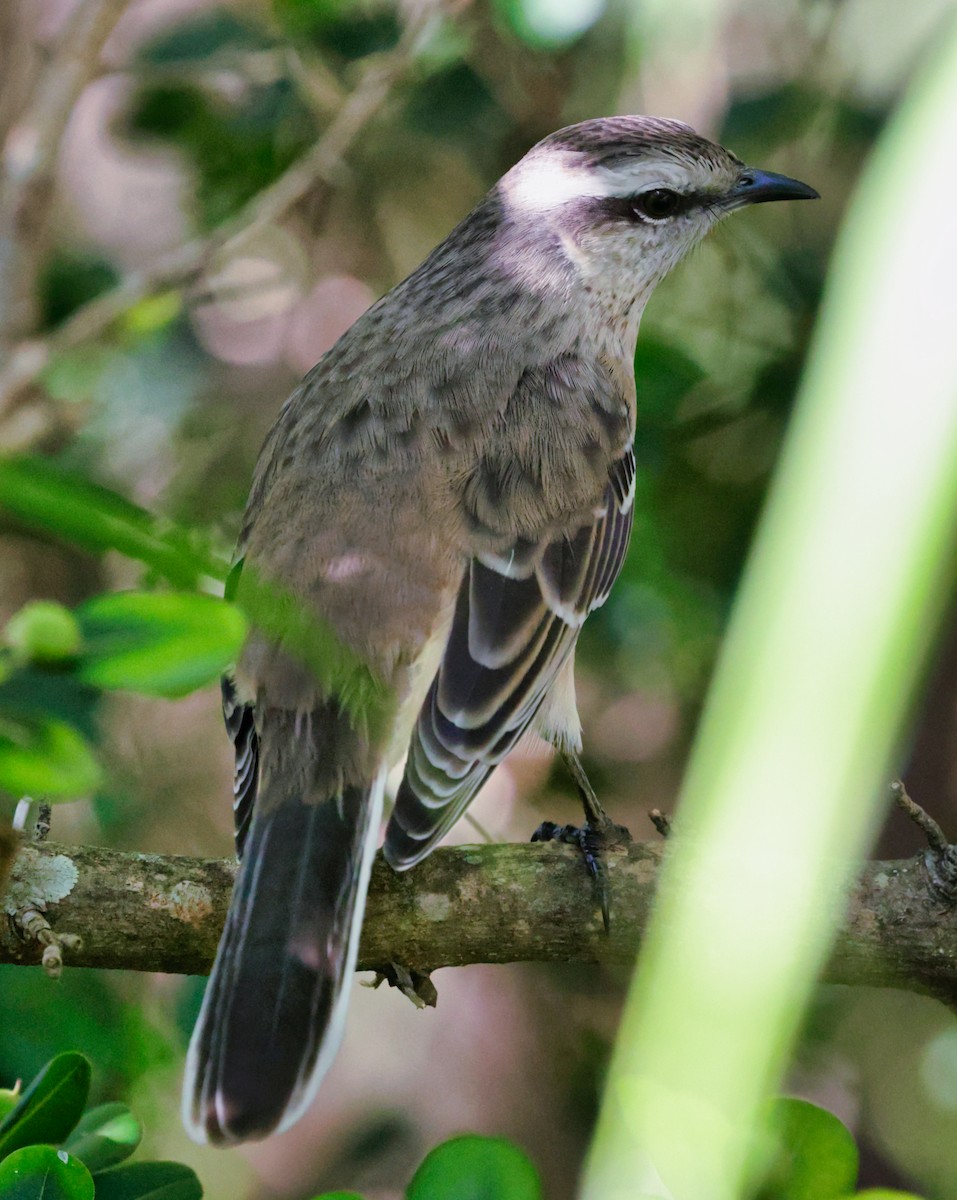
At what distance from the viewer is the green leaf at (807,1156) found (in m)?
1.66

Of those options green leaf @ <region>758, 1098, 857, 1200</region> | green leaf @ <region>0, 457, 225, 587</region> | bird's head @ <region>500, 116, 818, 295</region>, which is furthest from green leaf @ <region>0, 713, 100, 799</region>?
bird's head @ <region>500, 116, 818, 295</region>

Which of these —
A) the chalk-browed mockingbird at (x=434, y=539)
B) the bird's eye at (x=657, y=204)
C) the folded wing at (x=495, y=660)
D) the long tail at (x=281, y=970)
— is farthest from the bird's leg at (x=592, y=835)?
the bird's eye at (x=657, y=204)

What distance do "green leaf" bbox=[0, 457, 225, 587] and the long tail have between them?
5.04 feet

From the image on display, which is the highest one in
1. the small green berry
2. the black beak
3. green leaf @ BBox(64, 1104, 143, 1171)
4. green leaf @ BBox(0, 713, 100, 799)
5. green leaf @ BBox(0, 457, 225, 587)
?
the black beak

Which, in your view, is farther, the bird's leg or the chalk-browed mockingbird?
the bird's leg

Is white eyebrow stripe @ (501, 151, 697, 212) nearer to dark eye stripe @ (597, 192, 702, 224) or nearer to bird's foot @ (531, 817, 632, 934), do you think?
dark eye stripe @ (597, 192, 702, 224)

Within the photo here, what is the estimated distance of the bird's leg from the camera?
105 inches

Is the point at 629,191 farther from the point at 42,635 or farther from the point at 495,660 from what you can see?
the point at 42,635

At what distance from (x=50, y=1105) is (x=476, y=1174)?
54 centimetres

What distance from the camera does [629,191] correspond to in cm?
365

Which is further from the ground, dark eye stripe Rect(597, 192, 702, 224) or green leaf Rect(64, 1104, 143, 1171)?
dark eye stripe Rect(597, 192, 702, 224)

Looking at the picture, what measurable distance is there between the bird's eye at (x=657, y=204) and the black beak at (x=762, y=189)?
A: 178mm

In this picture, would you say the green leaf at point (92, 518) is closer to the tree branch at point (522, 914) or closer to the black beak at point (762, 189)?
the tree branch at point (522, 914)

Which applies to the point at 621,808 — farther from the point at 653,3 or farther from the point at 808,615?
the point at 653,3
